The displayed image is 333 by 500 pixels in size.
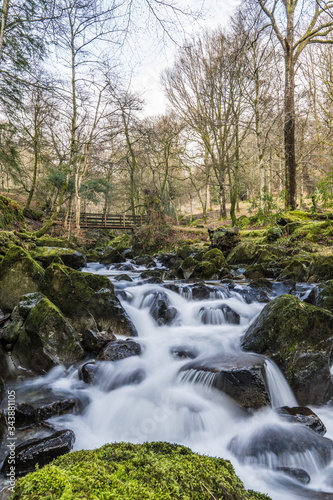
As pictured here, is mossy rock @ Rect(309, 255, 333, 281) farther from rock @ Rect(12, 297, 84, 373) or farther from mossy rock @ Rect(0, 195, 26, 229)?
mossy rock @ Rect(0, 195, 26, 229)

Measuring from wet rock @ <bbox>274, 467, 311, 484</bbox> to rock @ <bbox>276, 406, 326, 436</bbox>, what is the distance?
1.72 ft

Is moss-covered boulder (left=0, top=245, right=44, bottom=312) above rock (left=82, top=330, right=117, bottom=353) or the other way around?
above

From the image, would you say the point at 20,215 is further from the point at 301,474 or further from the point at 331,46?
the point at 331,46

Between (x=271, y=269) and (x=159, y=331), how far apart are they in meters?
4.79

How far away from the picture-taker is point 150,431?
300 centimetres

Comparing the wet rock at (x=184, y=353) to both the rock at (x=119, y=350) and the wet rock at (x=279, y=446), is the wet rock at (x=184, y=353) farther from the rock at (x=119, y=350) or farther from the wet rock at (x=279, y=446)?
the wet rock at (x=279, y=446)

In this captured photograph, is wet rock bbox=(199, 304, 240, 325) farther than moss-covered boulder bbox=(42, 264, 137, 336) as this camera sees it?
Yes

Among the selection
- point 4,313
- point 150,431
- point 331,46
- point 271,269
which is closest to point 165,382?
point 150,431

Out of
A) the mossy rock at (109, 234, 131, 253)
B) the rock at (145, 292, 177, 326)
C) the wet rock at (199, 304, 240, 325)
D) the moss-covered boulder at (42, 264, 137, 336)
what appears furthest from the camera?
the mossy rock at (109, 234, 131, 253)

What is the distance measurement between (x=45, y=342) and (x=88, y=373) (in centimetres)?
76

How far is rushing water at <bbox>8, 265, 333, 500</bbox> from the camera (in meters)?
2.45

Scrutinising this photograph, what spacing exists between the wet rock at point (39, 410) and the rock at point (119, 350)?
0.88m

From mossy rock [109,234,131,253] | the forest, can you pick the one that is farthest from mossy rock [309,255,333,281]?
mossy rock [109,234,131,253]

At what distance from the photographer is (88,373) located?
3.77 metres
